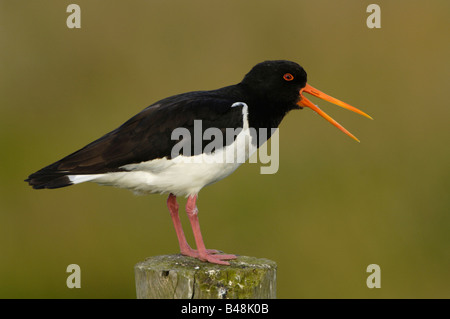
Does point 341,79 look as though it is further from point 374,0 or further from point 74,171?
point 74,171

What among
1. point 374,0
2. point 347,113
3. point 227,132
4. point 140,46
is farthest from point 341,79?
point 227,132

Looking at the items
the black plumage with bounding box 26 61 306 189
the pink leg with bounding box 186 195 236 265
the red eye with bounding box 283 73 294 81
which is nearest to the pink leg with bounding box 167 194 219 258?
the pink leg with bounding box 186 195 236 265

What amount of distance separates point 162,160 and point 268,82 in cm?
132

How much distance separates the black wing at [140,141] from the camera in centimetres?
560

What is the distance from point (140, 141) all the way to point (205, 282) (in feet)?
4.42

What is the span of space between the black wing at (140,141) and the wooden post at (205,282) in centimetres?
95

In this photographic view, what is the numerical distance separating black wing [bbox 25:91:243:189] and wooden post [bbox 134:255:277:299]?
Result: 3.12 feet

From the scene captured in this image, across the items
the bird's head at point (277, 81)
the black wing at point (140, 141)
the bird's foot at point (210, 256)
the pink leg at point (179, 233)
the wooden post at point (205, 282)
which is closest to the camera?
the wooden post at point (205, 282)

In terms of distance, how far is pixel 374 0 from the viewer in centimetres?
1048

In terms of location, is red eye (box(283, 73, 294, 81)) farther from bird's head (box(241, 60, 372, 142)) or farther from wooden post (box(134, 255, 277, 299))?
wooden post (box(134, 255, 277, 299))

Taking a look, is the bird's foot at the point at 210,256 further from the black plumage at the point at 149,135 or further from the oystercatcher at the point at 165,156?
the black plumage at the point at 149,135

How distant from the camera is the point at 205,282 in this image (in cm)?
500

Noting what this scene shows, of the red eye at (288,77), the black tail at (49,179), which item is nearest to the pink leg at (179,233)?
the black tail at (49,179)

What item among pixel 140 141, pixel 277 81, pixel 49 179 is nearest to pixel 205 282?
pixel 140 141
